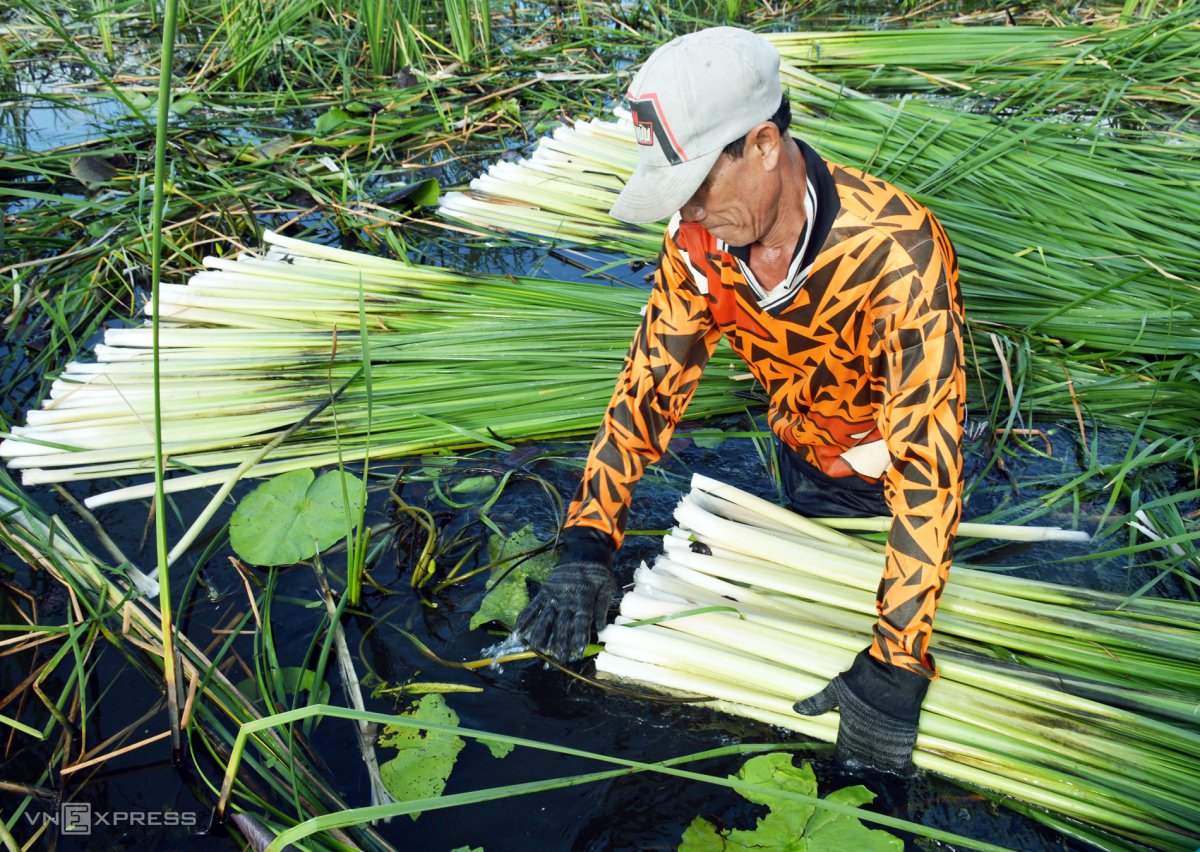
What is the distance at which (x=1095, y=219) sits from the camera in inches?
131

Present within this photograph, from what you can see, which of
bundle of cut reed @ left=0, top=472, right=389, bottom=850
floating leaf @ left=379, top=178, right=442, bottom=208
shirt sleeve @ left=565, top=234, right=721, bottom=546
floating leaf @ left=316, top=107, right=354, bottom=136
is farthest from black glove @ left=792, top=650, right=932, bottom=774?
floating leaf @ left=316, top=107, right=354, bottom=136

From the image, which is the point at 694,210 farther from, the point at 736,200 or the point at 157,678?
the point at 157,678

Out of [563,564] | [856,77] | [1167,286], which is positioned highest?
[856,77]

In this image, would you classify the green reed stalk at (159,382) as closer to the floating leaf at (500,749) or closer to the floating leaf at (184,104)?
the floating leaf at (500,749)

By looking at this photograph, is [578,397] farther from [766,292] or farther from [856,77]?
[856,77]

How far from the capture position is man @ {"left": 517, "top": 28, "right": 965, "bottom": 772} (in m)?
1.59

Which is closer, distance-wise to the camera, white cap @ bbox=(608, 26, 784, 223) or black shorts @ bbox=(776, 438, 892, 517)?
white cap @ bbox=(608, 26, 784, 223)

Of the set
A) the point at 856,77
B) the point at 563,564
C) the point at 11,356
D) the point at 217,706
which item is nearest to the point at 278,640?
the point at 217,706

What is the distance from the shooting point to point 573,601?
85.2 inches

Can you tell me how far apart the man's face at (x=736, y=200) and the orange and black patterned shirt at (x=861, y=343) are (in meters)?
0.14

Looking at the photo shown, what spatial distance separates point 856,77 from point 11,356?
4.34 m

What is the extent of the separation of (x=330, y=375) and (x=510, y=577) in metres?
0.86

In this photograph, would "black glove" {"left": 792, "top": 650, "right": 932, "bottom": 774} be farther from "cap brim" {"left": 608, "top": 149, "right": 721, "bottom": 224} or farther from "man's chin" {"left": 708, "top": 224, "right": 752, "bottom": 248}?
"cap brim" {"left": 608, "top": 149, "right": 721, "bottom": 224}

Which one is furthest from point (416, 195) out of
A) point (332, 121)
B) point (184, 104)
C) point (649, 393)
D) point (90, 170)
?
point (649, 393)
